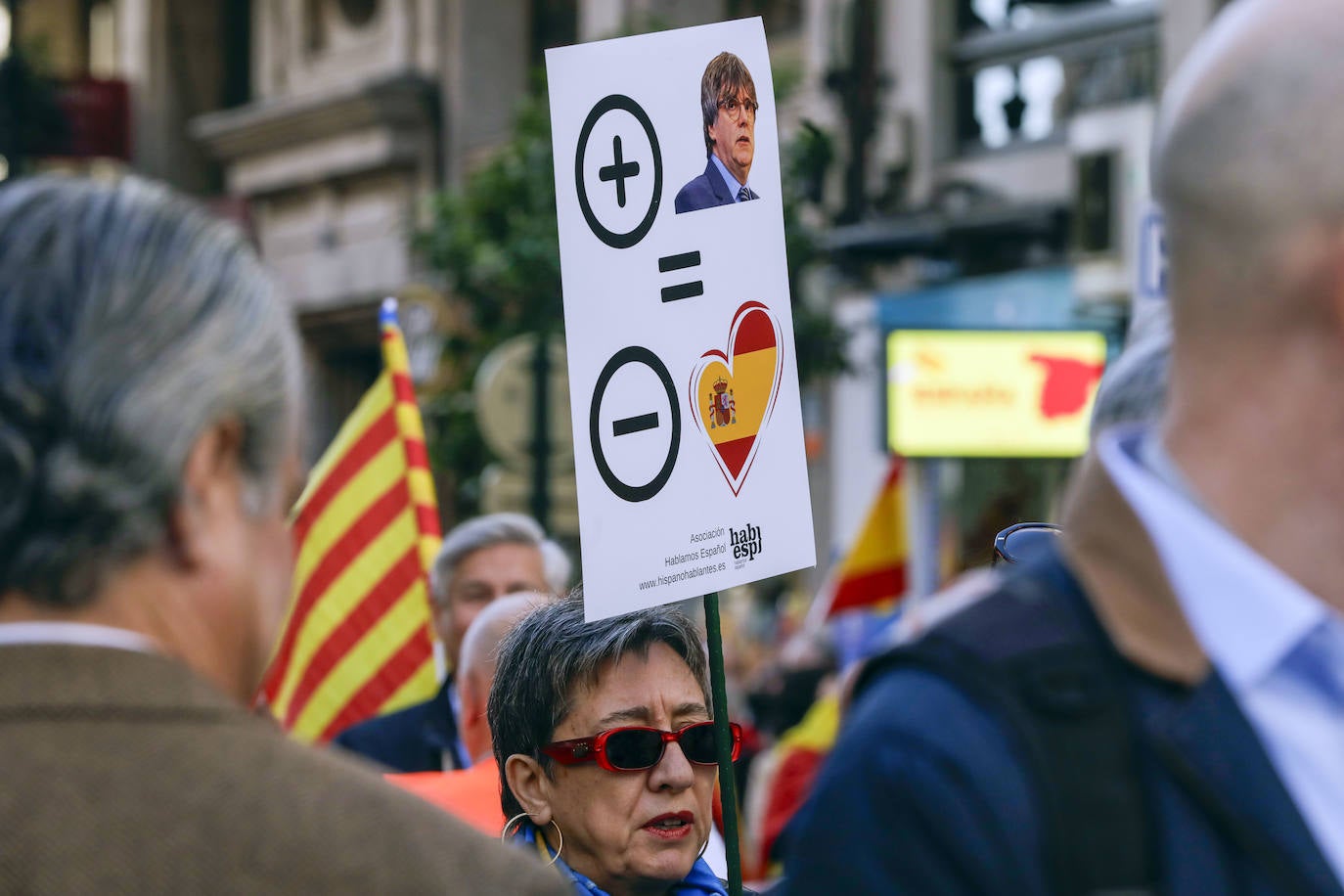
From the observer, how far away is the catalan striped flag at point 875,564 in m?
10.7

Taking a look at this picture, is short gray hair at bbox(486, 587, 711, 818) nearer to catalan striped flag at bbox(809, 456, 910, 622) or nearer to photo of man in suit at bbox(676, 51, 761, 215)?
photo of man in suit at bbox(676, 51, 761, 215)

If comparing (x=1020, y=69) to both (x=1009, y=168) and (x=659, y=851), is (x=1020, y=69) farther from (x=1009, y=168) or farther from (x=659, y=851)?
(x=659, y=851)

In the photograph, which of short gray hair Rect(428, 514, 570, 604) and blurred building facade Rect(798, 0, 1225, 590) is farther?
blurred building facade Rect(798, 0, 1225, 590)

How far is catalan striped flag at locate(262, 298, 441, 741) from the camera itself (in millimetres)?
5895

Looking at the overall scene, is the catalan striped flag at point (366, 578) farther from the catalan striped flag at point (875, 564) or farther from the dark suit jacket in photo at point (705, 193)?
the catalan striped flag at point (875, 564)

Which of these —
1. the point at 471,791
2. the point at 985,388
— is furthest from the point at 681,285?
the point at 985,388

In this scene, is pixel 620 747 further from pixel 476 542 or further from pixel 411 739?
pixel 476 542

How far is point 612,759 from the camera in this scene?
3.25 m

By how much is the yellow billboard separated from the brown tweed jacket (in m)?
12.3

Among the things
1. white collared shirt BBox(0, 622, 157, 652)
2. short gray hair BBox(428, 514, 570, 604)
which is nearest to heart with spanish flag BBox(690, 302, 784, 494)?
white collared shirt BBox(0, 622, 157, 652)

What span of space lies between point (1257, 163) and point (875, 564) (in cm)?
928

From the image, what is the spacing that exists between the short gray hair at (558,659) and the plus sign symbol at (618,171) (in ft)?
2.07

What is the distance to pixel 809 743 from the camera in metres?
8.24

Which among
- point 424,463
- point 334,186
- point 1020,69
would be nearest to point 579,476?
point 424,463
